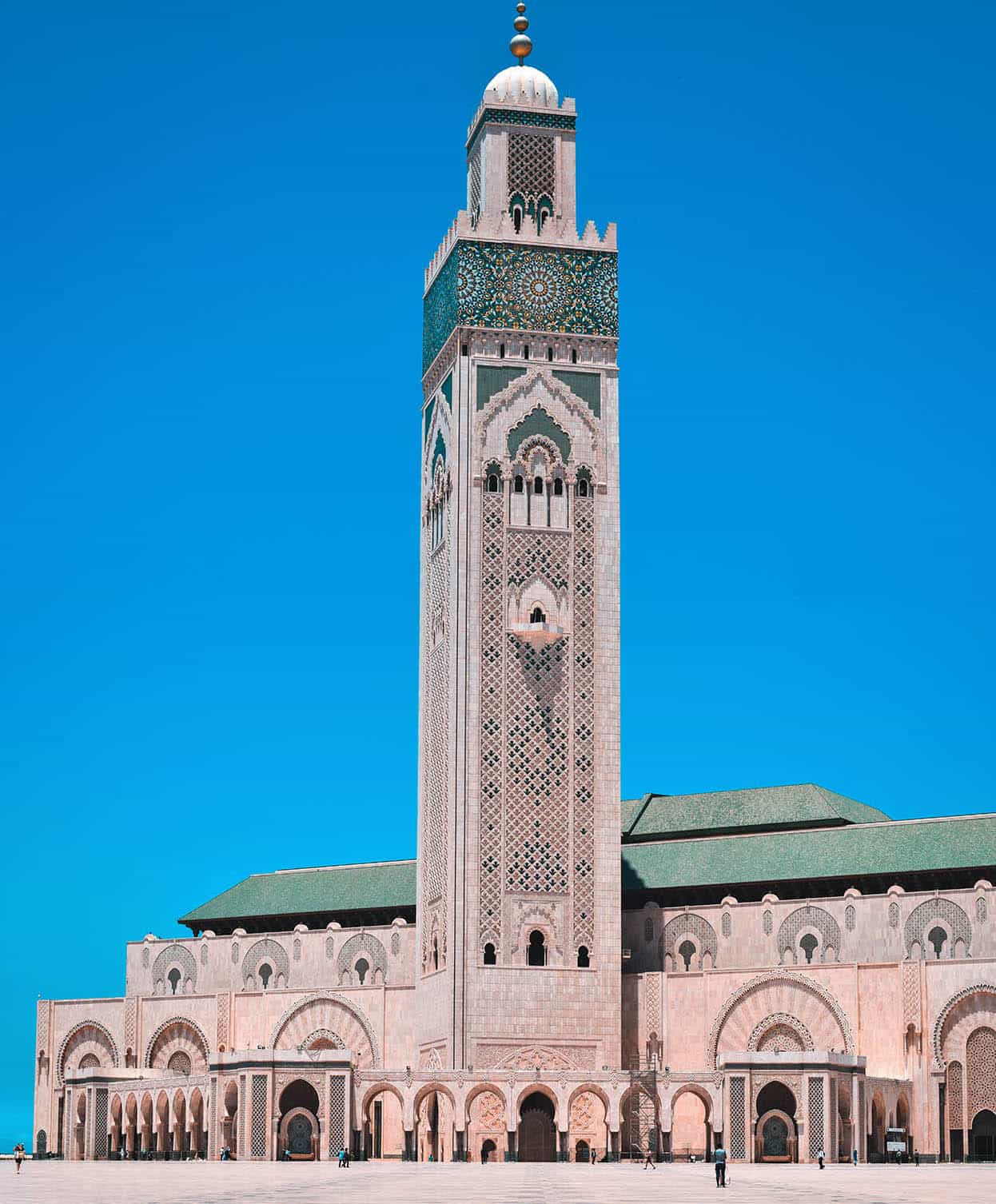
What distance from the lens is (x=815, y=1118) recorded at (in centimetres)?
4984

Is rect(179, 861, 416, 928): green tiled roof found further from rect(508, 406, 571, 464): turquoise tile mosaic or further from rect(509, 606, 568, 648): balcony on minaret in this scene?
rect(508, 406, 571, 464): turquoise tile mosaic

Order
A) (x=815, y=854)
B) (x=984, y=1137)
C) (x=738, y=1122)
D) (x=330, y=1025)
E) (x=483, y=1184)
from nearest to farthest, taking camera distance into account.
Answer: (x=483, y=1184), (x=738, y=1122), (x=984, y=1137), (x=815, y=854), (x=330, y=1025)

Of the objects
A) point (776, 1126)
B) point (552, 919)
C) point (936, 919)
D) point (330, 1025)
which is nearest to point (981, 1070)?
point (936, 919)

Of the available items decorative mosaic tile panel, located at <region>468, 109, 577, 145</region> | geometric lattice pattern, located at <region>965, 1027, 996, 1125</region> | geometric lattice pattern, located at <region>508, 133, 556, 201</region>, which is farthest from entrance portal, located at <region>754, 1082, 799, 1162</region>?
decorative mosaic tile panel, located at <region>468, 109, 577, 145</region>

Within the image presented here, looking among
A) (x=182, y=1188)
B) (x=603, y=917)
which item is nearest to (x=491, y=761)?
(x=603, y=917)

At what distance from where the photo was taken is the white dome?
196ft

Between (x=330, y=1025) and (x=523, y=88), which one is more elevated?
(x=523, y=88)

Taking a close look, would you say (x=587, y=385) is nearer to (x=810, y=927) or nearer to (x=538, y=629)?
(x=538, y=629)

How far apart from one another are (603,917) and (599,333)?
15.3 metres

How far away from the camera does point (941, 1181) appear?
3584 cm

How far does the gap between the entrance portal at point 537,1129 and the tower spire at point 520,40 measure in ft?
91.2

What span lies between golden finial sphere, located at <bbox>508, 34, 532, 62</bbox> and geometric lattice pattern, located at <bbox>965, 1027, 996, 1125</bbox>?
2857cm

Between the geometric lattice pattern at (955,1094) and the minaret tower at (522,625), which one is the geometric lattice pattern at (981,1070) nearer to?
the geometric lattice pattern at (955,1094)

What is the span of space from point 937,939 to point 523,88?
81.8 feet
